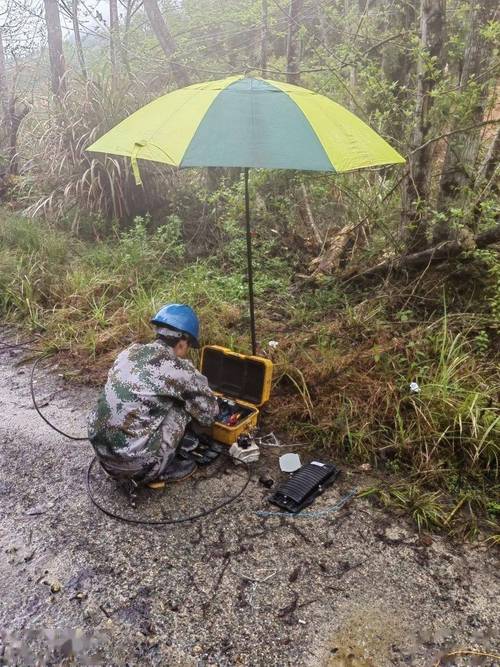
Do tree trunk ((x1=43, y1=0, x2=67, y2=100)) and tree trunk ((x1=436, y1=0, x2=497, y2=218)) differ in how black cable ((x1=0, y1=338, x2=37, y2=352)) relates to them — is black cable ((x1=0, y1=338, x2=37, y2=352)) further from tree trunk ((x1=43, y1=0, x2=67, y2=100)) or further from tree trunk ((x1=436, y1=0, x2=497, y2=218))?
tree trunk ((x1=43, y1=0, x2=67, y2=100))

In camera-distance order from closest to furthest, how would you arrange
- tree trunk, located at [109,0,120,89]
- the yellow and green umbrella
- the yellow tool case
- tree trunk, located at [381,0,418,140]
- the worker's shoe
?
1. the yellow and green umbrella
2. the worker's shoe
3. the yellow tool case
4. tree trunk, located at [381,0,418,140]
5. tree trunk, located at [109,0,120,89]

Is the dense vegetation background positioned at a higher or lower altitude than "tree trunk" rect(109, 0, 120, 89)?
lower

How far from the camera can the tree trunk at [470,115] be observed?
380 centimetres

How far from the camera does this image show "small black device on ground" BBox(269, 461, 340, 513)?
271cm

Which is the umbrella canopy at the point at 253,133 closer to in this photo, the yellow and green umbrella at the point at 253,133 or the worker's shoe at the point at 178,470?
the yellow and green umbrella at the point at 253,133

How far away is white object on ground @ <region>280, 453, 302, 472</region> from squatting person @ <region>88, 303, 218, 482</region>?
1.92 feet

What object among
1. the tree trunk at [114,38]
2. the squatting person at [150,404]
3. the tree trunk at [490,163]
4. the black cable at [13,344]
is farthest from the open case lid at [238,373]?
the tree trunk at [114,38]

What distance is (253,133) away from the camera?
2.53 meters

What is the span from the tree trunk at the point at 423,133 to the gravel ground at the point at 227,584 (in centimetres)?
234

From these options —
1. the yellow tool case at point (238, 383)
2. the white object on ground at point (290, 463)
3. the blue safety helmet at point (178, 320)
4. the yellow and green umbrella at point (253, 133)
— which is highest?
the yellow and green umbrella at point (253, 133)

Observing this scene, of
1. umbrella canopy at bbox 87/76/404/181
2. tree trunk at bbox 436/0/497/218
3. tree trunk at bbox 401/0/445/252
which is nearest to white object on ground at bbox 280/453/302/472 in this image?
umbrella canopy at bbox 87/76/404/181

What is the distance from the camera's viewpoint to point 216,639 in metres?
1.99

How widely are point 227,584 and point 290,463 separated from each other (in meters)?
0.91

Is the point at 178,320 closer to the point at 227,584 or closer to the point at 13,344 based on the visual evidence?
the point at 227,584
